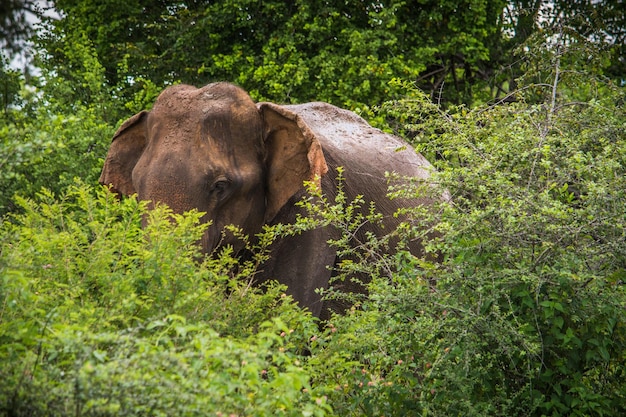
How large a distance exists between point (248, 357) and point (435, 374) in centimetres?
153

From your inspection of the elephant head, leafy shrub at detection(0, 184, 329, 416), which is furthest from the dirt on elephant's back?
leafy shrub at detection(0, 184, 329, 416)

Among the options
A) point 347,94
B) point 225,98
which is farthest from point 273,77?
point 225,98

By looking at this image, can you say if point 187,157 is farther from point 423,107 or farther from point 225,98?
point 423,107

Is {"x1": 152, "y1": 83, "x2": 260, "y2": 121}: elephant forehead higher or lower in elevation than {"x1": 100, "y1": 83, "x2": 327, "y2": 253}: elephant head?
higher

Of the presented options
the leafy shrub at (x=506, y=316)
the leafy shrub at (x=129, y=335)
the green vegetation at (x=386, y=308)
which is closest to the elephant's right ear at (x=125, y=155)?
the green vegetation at (x=386, y=308)

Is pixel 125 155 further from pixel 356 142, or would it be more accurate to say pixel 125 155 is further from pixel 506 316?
pixel 506 316

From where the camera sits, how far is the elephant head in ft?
24.6

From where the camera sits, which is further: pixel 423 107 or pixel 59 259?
pixel 423 107

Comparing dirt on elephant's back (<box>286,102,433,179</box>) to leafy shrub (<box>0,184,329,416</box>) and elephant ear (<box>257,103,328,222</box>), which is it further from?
leafy shrub (<box>0,184,329,416</box>)

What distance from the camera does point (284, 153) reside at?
798 cm

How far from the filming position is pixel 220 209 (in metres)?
7.60

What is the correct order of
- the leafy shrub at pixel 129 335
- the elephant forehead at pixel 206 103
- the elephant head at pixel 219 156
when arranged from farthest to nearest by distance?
1. the elephant forehead at pixel 206 103
2. the elephant head at pixel 219 156
3. the leafy shrub at pixel 129 335

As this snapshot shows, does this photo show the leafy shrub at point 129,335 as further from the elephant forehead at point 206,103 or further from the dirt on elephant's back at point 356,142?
the dirt on elephant's back at point 356,142

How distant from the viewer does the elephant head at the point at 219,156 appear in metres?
7.48
